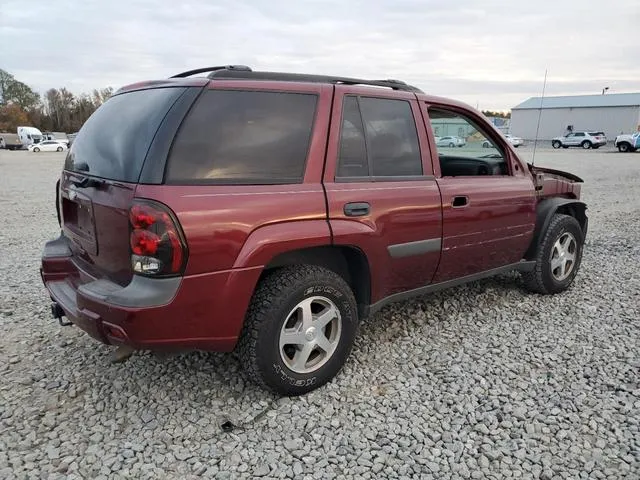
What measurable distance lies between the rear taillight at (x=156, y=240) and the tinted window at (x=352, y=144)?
3.54 feet

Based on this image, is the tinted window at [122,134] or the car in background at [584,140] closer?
the tinted window at [122,134]

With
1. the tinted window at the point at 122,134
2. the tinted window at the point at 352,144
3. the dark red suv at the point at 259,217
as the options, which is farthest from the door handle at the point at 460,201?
the tinted window at the point at 122,134

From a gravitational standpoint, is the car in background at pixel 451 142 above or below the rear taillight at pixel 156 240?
above

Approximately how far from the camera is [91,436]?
8.53 feet

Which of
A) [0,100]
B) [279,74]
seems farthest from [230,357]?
[0,100]

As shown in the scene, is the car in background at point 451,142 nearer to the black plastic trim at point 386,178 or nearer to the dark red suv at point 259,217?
the dark red suv at point 259,217

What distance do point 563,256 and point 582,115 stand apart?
6056 centimetres

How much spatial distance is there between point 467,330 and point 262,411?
1.85 meters

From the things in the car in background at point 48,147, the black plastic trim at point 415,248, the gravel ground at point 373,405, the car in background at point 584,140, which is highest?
the car in background at point 584,140

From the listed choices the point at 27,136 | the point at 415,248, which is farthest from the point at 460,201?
the point at 27,136

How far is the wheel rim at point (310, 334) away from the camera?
2.88 m

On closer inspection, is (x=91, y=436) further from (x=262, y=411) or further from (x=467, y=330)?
(x=467, y=330)

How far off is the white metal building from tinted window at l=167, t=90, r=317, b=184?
2242 inches

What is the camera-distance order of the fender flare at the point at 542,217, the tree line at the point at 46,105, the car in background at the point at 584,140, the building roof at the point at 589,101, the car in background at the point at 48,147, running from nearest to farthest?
the fender flare at the point at 542,217 → the car in background at the point at 584,140 → the car in background at the point at 48,147 → the building roof at the point at 589,101 → the tree line at the point at 46,105
